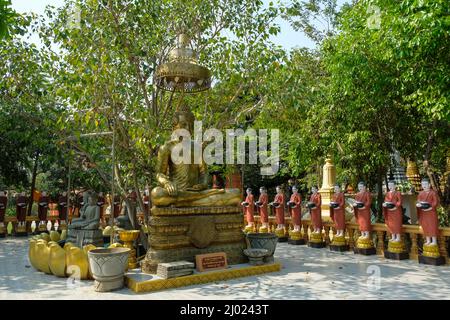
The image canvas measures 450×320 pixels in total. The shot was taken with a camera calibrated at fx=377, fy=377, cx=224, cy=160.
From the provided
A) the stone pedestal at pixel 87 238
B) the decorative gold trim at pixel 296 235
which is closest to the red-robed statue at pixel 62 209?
the stone pedestal at pixel 87 238

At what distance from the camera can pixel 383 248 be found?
29.3 ft

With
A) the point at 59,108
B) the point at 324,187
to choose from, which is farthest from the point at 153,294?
the point at 324,187

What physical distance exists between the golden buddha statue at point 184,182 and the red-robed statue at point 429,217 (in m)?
3.87

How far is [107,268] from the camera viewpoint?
569 centimetres

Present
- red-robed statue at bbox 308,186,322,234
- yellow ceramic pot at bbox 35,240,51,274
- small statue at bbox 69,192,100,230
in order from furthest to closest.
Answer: red-robed statue at bbox 308,186,322,234, small statue at bbox 69,192,100,230, yellow ceramic pot at bbox 35,240,51,274

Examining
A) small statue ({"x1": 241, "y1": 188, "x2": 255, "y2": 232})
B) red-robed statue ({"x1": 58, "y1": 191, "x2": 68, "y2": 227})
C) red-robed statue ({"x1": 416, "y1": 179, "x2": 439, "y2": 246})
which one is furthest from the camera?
red-robed statue ({"x1": 58, "y1": 191, "x2": 68, "y2": 227})

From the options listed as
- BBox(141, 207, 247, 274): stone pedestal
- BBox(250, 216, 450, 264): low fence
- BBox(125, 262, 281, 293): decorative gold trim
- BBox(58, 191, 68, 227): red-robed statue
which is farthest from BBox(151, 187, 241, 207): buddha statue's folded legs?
BBox(58, 191, 68, 227): red-robed statue

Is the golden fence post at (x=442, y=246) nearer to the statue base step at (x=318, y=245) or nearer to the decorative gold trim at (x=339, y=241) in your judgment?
the decorative gold trim at (x=339, y=241)

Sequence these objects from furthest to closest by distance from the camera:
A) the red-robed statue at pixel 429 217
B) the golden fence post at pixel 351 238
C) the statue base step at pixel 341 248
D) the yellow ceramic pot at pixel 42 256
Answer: the golden fence post at pixel 351 238 → the statue base step at pixel 341 248 → the red-robed statue at pixel 429 217 → the yellow ceramic pot at pixel 42 256

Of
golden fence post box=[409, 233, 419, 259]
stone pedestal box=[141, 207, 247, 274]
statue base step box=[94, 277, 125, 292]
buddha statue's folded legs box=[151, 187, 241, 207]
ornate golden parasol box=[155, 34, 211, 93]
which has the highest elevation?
ornate golden parasol box=[155, 34, 211, 93]

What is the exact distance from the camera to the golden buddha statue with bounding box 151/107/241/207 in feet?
22.3

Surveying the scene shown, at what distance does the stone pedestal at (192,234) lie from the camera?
6590 mm

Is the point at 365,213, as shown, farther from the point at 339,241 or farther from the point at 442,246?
the point at 442,246

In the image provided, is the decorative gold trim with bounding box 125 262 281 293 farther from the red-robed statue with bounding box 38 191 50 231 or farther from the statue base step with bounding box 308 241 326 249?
the red-robed statue with bounding box 38 191 50 231
